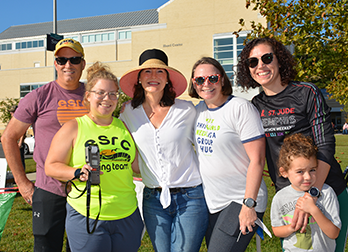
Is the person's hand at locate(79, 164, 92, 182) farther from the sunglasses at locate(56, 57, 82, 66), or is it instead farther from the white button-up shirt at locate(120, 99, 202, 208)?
the sunglasses at locate(56, 57, 82, 66)

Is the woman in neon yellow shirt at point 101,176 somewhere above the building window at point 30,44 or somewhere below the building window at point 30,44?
below

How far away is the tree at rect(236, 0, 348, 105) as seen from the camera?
634cm

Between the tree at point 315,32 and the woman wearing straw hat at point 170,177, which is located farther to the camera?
the tree at point 315,32

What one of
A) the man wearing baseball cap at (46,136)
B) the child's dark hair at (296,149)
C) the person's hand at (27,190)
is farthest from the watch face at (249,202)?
the person's hand at (27,190)

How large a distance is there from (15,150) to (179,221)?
1943mm

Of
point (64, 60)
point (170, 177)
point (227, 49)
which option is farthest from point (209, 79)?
point (227, 49)

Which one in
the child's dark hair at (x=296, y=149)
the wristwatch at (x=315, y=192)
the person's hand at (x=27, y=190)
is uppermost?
the child's dark hair at (x=296, y=149)

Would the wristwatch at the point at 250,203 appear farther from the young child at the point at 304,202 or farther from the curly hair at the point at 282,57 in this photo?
the curly hair at the point at 282,57

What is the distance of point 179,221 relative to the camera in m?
2.86

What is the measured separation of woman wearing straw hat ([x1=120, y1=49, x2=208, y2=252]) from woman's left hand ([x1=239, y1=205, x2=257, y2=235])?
407 mm

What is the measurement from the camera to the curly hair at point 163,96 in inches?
127

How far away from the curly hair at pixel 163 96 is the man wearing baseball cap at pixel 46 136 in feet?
1.93

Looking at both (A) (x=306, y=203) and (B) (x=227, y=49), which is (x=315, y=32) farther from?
(B) (x=227, y=49)

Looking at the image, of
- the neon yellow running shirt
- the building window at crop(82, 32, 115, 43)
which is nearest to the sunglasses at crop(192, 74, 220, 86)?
the neon yellow running shirt
